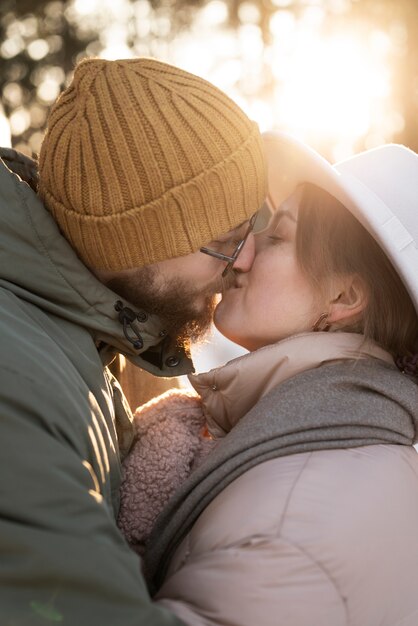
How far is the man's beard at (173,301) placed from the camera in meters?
2.33

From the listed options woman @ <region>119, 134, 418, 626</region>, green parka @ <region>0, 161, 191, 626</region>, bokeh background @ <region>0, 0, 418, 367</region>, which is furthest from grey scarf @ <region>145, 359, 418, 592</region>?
bokeh background @ <region>0, 0, 418, 367</region>

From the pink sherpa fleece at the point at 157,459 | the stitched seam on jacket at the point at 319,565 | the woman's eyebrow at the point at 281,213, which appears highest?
the woman's eyebrow at the point at 281,213

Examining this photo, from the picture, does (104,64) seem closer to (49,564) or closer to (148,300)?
(148,300)

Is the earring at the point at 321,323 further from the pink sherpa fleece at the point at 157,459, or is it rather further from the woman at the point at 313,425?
the pink sherpa fleece at the point at 157,459

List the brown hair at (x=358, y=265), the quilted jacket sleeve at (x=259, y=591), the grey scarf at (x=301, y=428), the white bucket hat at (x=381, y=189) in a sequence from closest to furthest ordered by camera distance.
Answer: the quilted jacket sleeve at (x=259, y=591) < the grey scarf at (x=301, y=428) < the white bucket hat at (x=381, y=189) < the brown hair at (x=358, y=265)

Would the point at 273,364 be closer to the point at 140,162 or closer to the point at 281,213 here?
the point at 281,213

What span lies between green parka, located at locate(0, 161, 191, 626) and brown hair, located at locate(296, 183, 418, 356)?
0.66 m

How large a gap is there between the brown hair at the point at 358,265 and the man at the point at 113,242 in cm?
19

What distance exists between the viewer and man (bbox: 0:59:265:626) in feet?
5.86

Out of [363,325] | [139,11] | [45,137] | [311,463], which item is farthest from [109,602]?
[139,11]

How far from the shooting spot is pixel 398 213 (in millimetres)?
2104

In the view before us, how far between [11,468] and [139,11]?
708cm

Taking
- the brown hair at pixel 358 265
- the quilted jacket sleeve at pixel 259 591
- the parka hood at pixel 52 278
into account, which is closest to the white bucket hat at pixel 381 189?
the brown hair at pixel 358 265

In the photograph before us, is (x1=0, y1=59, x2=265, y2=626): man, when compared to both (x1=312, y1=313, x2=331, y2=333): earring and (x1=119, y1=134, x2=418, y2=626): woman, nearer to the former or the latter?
(x1=119, y1=134, x2=418, y2=626): woman
